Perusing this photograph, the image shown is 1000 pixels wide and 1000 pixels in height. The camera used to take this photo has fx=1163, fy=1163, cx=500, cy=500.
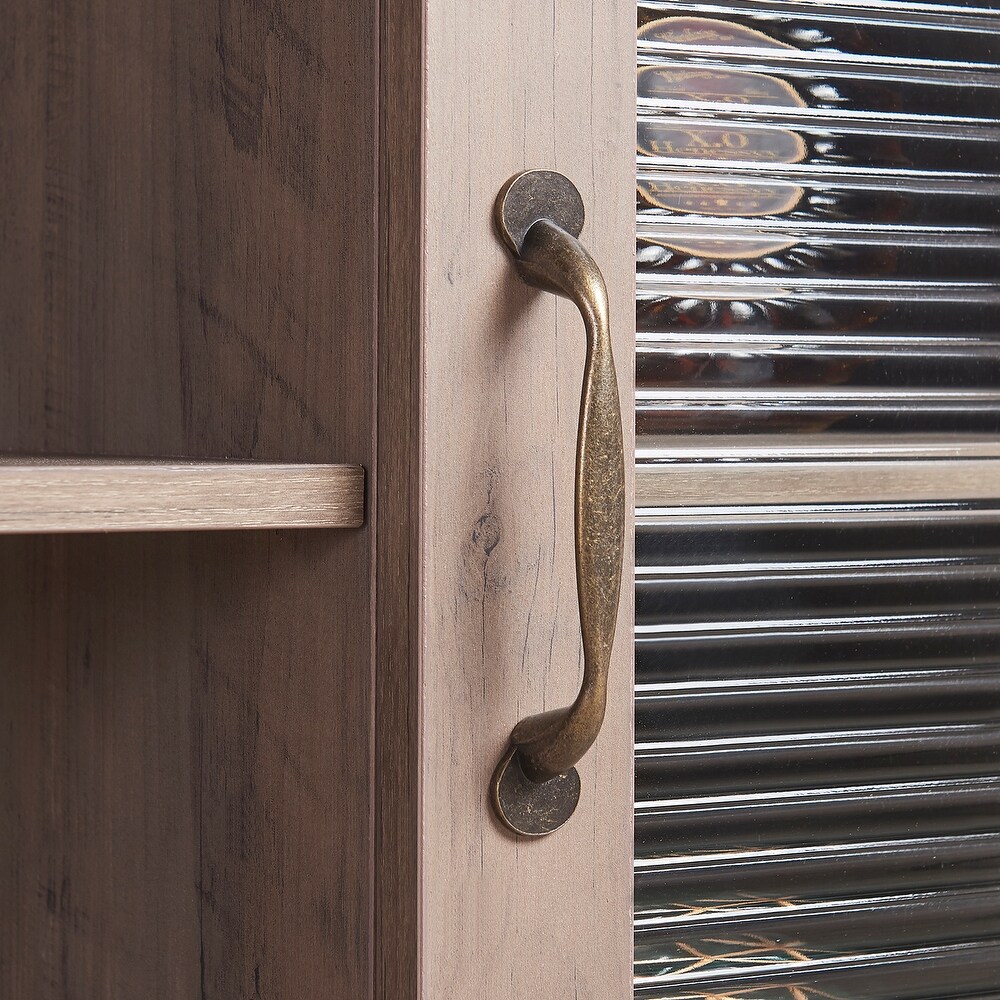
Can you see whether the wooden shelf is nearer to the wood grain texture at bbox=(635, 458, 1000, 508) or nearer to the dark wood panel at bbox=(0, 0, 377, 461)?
the dark wood panel at bbox=(0, 0, 377, 461)

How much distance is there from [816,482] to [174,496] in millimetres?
330

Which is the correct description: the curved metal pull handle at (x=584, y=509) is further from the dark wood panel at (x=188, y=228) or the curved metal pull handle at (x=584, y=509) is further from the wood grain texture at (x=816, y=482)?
the wood grain texture at (x=816, y=482)

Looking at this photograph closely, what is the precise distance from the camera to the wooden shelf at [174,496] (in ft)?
1.19

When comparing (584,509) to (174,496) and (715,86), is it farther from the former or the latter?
(715,86)

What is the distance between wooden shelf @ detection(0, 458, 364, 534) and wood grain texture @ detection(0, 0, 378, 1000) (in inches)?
0.7

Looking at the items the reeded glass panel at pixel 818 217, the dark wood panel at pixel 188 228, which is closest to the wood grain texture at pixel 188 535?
the dark wood panel at pixel 188 228

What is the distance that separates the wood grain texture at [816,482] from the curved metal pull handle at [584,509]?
0.16 meters

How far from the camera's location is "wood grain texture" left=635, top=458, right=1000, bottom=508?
562mm

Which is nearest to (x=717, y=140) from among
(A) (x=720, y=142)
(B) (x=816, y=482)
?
(A) (x=720, y=142)

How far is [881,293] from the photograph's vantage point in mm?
594

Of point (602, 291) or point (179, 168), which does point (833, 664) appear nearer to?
point (602, 291)

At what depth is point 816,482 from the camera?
22.9 inches

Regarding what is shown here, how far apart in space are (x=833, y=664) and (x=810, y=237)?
21cm

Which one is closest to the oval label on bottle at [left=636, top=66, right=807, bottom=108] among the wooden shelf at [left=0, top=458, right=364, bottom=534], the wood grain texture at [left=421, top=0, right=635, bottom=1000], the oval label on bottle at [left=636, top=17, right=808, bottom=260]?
the oval label on bottle at [left=636, top=17, right=808, bottom=260]
